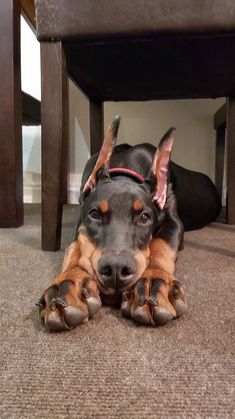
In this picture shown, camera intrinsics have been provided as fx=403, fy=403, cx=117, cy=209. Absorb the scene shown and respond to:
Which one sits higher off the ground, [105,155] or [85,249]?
[105,155]

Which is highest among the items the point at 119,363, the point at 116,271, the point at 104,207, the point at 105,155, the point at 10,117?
the point at 10,117

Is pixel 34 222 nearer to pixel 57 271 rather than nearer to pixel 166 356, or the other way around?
pixel 57 271

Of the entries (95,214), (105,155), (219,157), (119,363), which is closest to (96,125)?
(219,157)

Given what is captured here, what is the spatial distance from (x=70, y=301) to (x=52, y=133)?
31.0 inches

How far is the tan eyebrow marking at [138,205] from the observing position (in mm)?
1054

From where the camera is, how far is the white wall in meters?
2.95

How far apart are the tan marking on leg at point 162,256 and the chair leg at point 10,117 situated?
106cm

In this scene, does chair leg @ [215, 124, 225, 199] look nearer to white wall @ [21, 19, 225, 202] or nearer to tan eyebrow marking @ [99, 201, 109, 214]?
white wall @ [21, 19, 225, 202]

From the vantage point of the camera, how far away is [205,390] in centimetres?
59

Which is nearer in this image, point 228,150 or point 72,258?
point 72,258

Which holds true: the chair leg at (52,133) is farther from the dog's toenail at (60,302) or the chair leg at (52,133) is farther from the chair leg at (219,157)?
the chair leg at (219,157)

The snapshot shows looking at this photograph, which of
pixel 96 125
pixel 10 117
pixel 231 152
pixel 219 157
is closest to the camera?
pixel 10 117

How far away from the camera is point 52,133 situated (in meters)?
1.42

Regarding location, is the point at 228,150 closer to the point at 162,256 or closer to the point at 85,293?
the point at 162,256
